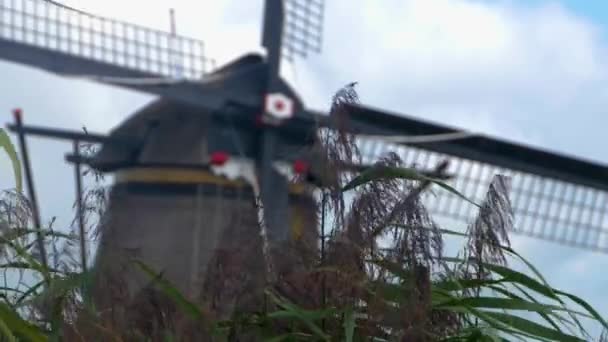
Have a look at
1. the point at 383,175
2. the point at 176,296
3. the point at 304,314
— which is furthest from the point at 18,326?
the point at 383,175

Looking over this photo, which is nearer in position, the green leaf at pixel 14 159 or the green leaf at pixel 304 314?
the green leaf at pixel 304 314

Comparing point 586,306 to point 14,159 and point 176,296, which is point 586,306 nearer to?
point 176,296

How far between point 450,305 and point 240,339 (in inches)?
12.1

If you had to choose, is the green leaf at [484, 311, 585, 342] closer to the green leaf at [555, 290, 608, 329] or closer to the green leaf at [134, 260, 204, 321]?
the green leaf at [555, 290, 608, 329]

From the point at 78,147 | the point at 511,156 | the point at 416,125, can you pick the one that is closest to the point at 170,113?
the point at 416,125

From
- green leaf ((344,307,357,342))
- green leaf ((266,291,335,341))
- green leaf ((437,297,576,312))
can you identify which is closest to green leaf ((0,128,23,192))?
green leaf ((266,291,335,341))

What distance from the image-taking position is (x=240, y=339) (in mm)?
2082

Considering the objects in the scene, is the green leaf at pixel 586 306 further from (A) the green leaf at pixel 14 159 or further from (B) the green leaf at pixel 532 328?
(A) the green leaf at pixel 14 159

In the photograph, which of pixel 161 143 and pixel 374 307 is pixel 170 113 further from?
pixel 374 307

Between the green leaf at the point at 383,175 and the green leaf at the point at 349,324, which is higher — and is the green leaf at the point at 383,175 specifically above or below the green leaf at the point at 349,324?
above

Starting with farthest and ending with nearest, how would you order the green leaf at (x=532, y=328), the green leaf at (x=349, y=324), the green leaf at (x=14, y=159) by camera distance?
the green leaf at (x=14, y=159)
the green leaf at (x=532, y=328)
the green leaf at (x=349, y=324)

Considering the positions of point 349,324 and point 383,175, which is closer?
point 349,324

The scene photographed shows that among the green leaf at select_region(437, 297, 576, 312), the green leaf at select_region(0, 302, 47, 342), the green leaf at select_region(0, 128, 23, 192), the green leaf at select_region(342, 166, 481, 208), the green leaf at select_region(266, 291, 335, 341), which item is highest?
the green leaf at select_region(342, 166, 481, 208)

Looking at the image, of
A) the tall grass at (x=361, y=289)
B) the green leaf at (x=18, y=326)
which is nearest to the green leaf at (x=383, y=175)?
the tall grass at (x=361, y=289)
